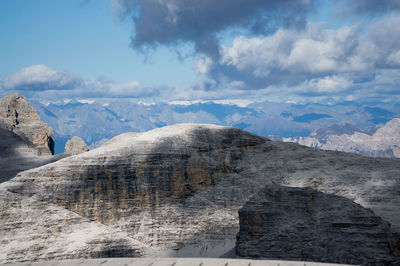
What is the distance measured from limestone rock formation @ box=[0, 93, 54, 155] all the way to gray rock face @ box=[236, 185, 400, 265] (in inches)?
3136

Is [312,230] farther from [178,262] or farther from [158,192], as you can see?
[158,192]

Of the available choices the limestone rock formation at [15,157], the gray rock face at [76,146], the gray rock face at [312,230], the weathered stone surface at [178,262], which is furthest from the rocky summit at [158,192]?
the gray rock face at [76,146]

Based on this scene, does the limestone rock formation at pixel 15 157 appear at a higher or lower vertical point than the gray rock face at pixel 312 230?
higher

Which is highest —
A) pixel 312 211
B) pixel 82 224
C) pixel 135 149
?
pixel 135 149

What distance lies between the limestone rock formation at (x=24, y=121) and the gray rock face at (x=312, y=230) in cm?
7965

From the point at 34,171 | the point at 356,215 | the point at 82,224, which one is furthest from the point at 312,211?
the point at 34,171

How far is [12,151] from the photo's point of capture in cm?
6838

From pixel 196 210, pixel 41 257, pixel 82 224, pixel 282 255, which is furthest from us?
pixel 196 210

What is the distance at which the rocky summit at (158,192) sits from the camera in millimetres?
34219

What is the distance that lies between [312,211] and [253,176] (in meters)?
15.0

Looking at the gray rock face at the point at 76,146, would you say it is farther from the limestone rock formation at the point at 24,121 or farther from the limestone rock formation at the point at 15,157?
the limestone rock formation at the point at 15,157

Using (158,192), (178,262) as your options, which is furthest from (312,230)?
(158,192)

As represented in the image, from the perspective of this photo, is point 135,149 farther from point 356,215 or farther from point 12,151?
point 12,151

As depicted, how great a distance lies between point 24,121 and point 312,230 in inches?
3781
